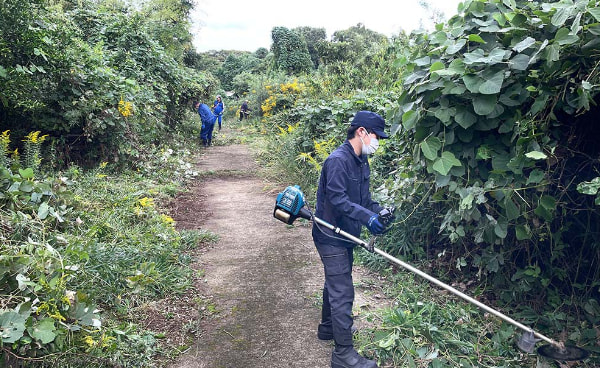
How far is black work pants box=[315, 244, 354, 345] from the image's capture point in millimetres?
3000

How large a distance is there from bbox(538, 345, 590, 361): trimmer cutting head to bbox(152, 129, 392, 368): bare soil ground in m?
1.48

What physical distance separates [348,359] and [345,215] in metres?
1.04

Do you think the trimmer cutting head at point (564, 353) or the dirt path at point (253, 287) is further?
the dirt path at point (253, 287)

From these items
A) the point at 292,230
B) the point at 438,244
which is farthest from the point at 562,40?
the point at 292,230

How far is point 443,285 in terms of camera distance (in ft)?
9.40

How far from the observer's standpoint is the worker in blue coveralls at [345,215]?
9.84 feet

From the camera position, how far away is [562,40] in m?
2.35

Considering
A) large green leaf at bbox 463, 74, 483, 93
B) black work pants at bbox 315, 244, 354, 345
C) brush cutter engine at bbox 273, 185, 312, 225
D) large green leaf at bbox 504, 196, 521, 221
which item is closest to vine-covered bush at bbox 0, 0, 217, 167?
brush cutter engine at bbox 273, 185, 312, 225

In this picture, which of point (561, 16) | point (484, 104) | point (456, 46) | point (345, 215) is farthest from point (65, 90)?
point (561, 16)

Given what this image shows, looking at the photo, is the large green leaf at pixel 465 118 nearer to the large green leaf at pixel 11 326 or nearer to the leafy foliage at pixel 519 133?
the leafy foliage at pixel 519 133

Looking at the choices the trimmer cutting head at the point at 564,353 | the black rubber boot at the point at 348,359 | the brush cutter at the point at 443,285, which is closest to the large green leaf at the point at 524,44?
the brush cutter at the point at 443,285

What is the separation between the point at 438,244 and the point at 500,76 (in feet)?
7.03

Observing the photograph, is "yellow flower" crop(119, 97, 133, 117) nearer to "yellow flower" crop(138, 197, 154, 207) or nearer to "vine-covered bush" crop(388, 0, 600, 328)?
"yellow flower" crop(138, 197, 154, 207)

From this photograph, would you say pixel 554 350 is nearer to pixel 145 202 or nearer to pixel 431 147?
pixel 431 147
